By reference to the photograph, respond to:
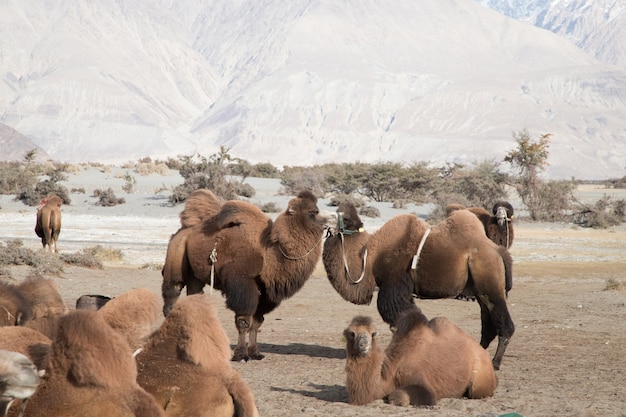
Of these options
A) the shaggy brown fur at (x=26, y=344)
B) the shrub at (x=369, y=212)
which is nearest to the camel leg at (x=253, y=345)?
the shaggy brown fur at (x=26, y=344)

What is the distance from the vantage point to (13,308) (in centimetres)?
451

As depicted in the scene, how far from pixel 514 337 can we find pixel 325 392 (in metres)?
4.97

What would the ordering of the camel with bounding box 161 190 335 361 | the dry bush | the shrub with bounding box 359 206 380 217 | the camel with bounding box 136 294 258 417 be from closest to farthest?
the camel with bounding box 136 294 258 417
the camel with bounding box 161 190 335 361
the dry bush
the shrub with bounding box 359 206 380 217

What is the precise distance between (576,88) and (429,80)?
27.4 meters

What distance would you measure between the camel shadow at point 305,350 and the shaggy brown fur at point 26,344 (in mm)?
7072

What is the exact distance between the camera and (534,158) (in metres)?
42.8

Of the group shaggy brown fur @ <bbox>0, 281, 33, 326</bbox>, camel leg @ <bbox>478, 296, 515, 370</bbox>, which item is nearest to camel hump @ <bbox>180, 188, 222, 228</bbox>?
camel leg @ <bbox>478, 296, 515, 370</bbox>

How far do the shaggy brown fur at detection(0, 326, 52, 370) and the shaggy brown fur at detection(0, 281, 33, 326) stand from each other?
103cm


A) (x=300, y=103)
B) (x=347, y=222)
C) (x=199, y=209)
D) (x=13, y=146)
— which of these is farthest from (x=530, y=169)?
(x=300, y=103)

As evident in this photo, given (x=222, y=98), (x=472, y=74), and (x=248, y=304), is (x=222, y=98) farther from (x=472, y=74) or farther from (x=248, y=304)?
(x=248, y=304)

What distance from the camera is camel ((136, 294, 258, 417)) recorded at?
380 cm

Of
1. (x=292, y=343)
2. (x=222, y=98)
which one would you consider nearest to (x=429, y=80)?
(x=222, y=98)

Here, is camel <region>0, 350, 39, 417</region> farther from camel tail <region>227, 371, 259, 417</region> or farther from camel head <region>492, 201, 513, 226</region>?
camel head <region>492, 201, 513, 226</region>

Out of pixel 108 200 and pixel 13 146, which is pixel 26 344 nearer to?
pixel 108 200
